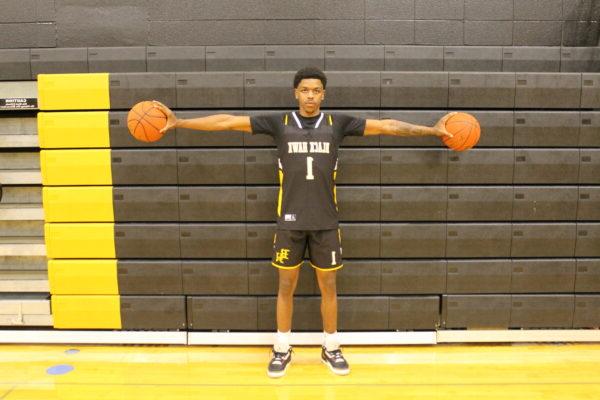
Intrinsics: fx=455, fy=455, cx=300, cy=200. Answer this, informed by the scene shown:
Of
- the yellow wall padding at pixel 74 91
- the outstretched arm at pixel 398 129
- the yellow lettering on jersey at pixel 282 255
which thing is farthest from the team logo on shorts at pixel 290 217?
the yellow wall padding at pixel 74 91

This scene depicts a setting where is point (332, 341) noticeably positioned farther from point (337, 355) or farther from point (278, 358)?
point (278, 358)

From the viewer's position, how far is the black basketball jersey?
120 inches

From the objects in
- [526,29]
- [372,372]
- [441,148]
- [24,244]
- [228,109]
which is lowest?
[372,372]

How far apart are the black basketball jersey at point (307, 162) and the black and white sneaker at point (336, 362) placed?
92 cm

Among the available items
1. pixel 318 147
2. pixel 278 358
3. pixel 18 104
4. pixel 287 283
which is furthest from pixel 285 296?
pixel 18 104

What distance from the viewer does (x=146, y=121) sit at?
3.00 metres

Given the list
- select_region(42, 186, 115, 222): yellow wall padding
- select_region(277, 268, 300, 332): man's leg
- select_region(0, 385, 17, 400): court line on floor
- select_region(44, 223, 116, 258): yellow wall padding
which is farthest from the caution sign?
select_region(277, 268, 300, 332): man's leg

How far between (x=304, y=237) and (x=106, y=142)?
1.67 metres

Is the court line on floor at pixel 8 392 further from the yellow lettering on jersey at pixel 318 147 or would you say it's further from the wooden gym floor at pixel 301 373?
the yellow lettering on jersey at pixel 318 147

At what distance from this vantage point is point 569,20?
3.76 m

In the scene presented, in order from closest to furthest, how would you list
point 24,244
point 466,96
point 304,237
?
point 304,237 → point 466,96 → point 24,244

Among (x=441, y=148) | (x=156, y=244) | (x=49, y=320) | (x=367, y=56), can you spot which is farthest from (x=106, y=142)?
(x=441, y=148)

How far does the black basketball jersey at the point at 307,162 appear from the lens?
9.98 feet

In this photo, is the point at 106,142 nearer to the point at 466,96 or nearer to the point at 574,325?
the point at 466,96
